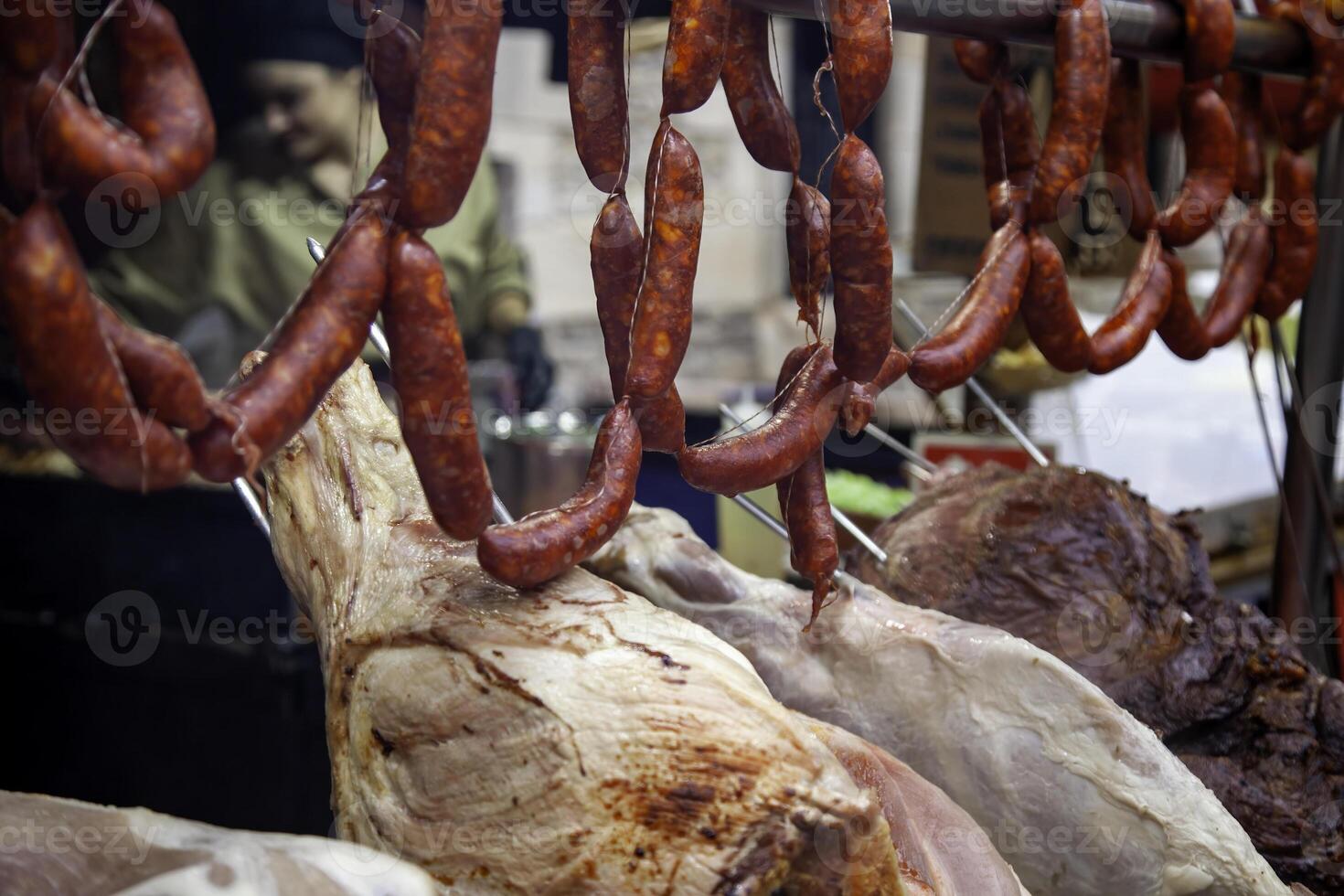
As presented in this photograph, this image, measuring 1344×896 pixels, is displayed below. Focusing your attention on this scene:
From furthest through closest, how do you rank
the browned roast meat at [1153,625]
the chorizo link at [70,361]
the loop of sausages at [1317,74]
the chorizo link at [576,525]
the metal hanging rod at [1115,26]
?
the loop of sausages at [1317,74] < the browned roast meat at [1153,625] < the metal hanging rod at [1115,26] < the chorizo link at [576,525] < the chorizo link at [70,361]

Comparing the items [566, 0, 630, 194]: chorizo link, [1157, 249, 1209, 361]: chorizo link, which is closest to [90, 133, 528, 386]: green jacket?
[1157, 249, 1209, 361]: chorizo link

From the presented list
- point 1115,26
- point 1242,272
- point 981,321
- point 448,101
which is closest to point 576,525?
Answer: point 448,101

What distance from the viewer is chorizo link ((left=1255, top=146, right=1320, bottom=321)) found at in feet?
9.50

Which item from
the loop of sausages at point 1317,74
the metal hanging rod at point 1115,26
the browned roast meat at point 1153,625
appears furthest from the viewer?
the loop of sausages at point 1317,74

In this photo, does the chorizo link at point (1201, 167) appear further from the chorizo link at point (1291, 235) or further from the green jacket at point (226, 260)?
the green jacket at point (226, 260)

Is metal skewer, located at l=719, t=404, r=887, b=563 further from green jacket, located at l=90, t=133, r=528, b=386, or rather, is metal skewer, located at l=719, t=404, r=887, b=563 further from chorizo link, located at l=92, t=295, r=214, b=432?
green jacket, located at l=90, t=133, r=528, b=386

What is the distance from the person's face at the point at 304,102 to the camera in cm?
603

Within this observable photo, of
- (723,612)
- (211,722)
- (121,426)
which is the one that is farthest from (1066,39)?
(211,722)

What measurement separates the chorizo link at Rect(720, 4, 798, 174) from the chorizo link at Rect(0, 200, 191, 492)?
103cm

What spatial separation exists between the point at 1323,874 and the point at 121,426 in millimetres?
2082

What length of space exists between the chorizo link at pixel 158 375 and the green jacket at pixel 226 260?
504 cm

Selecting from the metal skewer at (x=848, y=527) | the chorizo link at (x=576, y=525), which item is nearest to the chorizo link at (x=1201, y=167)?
the metal skewer at (x=848, y=527)

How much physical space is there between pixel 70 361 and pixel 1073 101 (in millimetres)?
1799

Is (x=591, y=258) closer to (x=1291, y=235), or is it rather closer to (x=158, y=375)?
(x=158, y=375)
